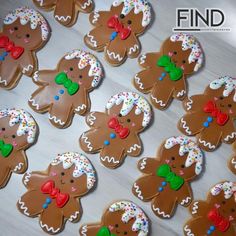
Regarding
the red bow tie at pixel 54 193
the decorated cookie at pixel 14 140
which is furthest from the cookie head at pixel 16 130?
the red bow tie at pixel 54 193

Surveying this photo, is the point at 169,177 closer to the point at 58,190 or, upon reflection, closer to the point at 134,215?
the point at 134,215

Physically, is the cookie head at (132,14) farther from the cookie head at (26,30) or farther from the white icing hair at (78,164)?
the white icing hair at (78,164)

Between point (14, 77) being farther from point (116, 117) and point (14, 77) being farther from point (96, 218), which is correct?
point (96, 218)

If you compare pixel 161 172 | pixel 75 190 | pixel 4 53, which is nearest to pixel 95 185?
pixel 75 190

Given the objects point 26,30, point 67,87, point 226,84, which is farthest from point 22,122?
point 226,84

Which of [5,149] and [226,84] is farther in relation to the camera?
[226,84]

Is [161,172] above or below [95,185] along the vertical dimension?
above
